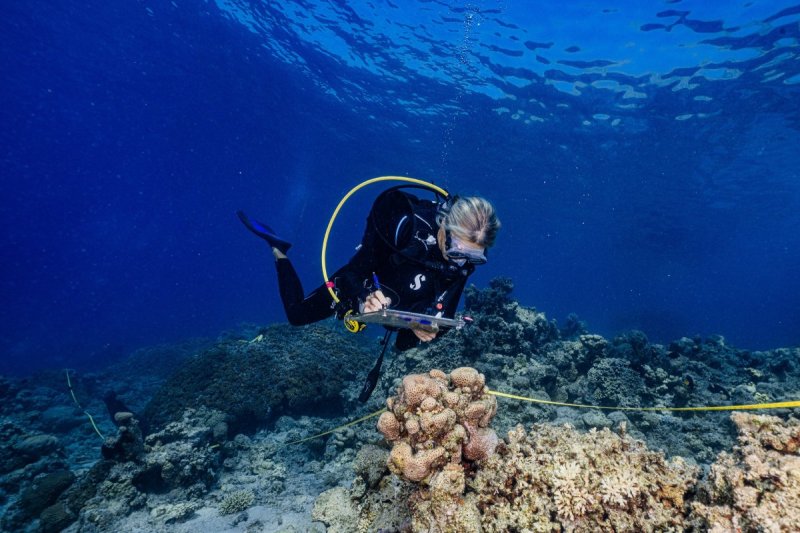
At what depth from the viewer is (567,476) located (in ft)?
8.22

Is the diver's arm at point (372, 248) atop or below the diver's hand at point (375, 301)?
atop

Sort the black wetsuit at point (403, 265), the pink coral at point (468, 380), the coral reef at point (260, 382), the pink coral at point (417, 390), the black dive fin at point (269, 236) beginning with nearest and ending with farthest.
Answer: the pink coral at point (417, 390) < the pink coral at point (468, 380) < the black wetsuit at point (403, 265) < the black dive fin at point (269, 236) < the coral reef at point (260, 382)

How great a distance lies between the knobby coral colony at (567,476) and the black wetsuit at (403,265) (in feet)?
5.18

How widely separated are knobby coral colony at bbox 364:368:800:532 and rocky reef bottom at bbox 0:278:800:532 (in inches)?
0.4

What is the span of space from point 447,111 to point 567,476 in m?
26.2

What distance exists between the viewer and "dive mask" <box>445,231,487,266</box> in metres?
4.06

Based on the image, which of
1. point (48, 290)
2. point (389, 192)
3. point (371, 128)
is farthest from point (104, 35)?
point (48, 290)

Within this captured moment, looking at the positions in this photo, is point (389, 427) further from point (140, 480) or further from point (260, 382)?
point (260, 382)

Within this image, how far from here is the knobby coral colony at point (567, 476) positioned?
2127 millimetres

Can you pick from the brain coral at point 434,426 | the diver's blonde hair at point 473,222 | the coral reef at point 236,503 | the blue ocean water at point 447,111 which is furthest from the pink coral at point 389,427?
the blue ocean water at point 447,111

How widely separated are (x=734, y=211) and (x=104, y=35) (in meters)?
58.3

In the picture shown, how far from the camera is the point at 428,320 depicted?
12.0ft

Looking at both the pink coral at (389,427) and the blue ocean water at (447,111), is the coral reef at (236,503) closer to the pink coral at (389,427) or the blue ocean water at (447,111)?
the pink coral at (389,427)

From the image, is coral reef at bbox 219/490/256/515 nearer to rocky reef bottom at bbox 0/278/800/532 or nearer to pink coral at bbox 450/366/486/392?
rocky reef bottom at bbox 0/278/800/532
